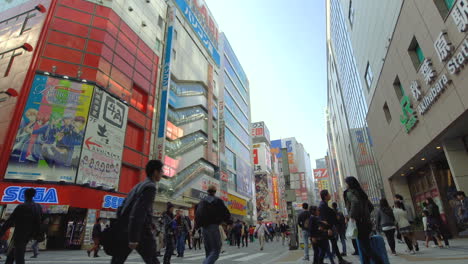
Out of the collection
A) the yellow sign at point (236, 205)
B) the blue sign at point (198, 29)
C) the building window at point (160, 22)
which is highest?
the blue sign at point (198, 29)

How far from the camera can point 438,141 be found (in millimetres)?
10891

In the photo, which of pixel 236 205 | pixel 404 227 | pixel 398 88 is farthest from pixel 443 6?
pixel 236 205

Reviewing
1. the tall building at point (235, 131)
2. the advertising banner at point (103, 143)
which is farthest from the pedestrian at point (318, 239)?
the tall building at point (235, 131)

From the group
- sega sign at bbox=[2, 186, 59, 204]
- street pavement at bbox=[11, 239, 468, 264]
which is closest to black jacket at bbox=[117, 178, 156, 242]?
street pavement at bbox=[11, 239, 468, 264]

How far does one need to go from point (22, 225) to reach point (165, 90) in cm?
2343

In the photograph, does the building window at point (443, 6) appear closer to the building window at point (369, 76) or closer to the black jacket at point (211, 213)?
the black jacket at point (211, 213)

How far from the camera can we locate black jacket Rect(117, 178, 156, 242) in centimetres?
262

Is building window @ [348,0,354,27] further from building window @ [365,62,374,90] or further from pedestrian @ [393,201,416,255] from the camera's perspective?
pedestrian @ [393,201,416,255]

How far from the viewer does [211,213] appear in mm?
4109

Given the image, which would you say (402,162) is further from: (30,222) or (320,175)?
(320,175)

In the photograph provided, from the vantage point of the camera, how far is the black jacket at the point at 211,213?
13.4 feet

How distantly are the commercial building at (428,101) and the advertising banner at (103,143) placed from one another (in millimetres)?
17906

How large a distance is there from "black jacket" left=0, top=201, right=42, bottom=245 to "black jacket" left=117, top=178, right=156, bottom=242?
8.11ft

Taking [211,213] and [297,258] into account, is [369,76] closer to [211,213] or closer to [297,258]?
[297,258]
